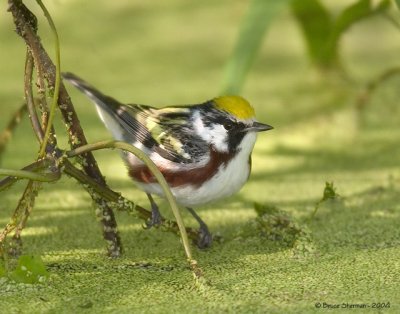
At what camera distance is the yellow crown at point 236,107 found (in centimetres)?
336

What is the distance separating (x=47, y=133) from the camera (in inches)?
104

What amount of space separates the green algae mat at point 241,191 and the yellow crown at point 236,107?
16.3 inches

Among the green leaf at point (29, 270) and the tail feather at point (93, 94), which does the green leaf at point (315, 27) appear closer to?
the tail feather at point (93, 94)

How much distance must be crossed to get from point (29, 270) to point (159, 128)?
96 cm

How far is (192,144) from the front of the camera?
3.34 metres

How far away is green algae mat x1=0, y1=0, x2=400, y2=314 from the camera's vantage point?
8.83 feet

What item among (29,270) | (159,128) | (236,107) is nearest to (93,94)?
(159,128)

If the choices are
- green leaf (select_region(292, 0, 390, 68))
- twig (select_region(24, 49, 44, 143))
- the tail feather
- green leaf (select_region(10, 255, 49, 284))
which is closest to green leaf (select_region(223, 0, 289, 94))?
the tail feather

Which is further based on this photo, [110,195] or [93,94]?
[93,94]

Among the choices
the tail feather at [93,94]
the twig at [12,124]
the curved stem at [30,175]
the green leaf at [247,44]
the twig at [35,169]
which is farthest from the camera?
the green leaf at [247,44]

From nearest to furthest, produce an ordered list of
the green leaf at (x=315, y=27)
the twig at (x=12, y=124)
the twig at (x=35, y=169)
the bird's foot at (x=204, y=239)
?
the twig at (x=35, y=169) < the bird's foot at (x=204, y=239) < the twig at (x=12, y=124) < the green leaf at (x=315, y=27)

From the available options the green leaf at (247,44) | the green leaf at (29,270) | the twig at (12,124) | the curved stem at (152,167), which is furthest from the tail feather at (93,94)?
the green leaf at (29,270)

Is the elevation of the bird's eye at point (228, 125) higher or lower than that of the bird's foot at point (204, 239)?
higher

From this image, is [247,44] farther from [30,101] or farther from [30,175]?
[30,175]
